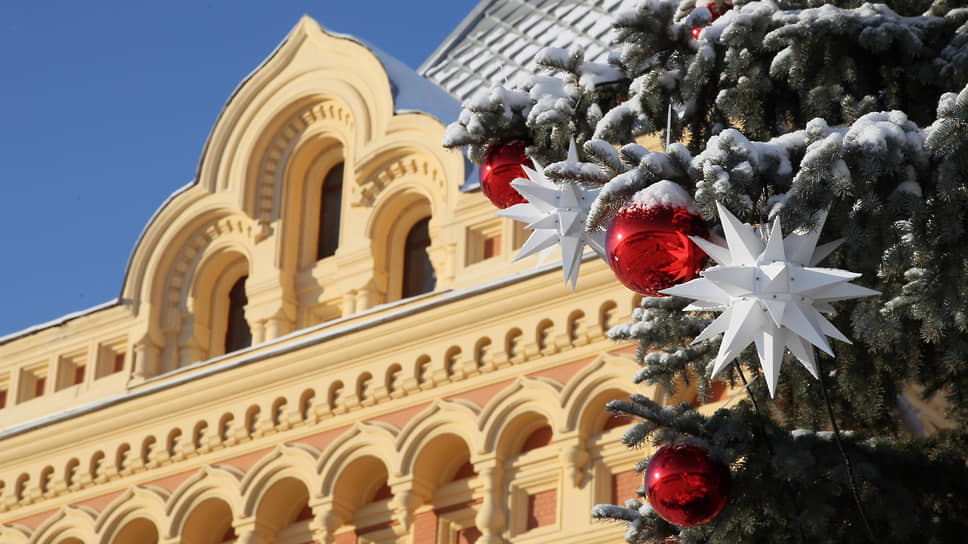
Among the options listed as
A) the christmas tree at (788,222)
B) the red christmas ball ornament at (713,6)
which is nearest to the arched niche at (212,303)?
the christmas tree at (788,222)

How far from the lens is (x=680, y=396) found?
46.2ft

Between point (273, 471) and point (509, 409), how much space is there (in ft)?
7.83

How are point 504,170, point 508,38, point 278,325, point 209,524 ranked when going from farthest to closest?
point 508,38 < point 278,325 < point 209,524 < point 504,170

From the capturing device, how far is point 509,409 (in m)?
14.8

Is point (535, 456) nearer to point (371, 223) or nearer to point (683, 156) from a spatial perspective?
point (371, 223)

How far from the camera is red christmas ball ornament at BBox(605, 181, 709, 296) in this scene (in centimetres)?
541

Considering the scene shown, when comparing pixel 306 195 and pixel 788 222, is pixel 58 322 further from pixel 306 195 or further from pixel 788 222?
pixel 788 222

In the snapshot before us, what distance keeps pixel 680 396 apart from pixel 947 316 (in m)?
8.21

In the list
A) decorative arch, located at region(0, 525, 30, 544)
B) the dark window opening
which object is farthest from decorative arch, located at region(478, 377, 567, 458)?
decorative arch, located at region(0, 525, 30, 544)

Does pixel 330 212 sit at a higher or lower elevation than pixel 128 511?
higher

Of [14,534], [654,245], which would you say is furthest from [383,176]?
[654,245]

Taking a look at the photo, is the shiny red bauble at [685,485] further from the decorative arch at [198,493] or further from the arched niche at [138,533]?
the arched niche at [138,533]

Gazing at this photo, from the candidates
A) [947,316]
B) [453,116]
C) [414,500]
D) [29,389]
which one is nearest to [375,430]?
[414,500]

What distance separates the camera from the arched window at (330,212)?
1750 cm
